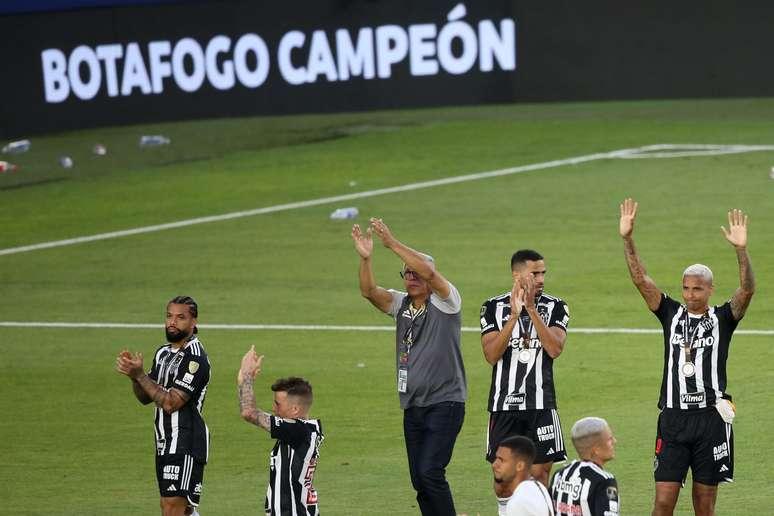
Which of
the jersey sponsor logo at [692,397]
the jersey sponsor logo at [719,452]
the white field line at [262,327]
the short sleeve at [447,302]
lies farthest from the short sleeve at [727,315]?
the white field line at [262,327]

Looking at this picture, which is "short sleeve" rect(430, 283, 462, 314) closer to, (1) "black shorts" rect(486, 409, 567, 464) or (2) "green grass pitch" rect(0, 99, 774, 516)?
(1) "black shorts" rect(486, 409, 567, 464)

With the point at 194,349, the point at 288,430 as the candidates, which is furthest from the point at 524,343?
the point at 194,349

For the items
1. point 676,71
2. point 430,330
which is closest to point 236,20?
point 676,71

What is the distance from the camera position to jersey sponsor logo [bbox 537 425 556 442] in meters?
12.9

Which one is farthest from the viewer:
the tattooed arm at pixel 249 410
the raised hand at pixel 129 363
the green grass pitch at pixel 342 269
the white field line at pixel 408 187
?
the white field line at pixel 408 187

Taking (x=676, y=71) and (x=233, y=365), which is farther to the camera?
(x=676, y=71)

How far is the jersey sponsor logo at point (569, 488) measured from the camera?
34.1 feet

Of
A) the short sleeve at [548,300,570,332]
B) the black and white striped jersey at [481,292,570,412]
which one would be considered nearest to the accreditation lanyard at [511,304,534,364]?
the black and white striped jersey at [481,292,570,412]

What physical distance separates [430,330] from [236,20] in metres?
20.1

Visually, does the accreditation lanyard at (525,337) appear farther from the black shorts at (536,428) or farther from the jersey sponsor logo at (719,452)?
the jersey sponsor logo at (719,452)

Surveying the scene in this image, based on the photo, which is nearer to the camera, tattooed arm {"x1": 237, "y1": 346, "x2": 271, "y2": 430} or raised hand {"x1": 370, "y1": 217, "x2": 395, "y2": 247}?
tattooed arm {"x1": 237, "y1": 346, "x2": 271, "y2": 430}

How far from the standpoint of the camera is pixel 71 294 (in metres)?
24.5

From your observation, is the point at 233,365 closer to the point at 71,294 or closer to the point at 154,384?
the point at 71,294

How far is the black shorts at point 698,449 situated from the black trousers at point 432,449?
5.09 ft
